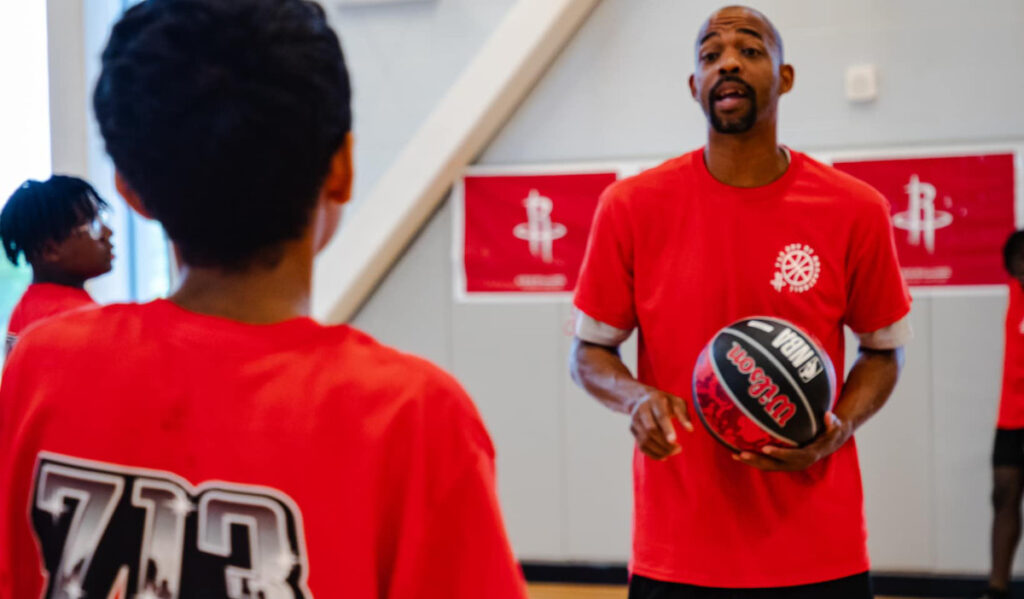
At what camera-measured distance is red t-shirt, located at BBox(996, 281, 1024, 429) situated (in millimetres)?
3666

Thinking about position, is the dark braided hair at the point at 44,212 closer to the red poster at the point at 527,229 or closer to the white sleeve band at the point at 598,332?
the white sleeve band at the point at 598,332

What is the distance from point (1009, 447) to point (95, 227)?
331cm

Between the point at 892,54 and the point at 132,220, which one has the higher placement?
the point at 892,54

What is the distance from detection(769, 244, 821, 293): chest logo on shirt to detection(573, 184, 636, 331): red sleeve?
0.26 meters

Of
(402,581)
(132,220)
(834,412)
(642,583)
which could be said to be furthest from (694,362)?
(132,220)

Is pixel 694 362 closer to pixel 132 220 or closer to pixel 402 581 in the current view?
pixel 402 581

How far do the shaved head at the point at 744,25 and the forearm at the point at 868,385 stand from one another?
60cm

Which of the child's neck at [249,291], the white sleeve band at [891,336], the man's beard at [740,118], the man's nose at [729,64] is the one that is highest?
the man's nose at [729,64]

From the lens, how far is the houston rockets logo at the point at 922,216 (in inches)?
163

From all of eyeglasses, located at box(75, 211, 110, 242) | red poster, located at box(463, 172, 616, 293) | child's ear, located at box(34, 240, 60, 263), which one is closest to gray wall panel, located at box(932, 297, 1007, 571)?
red poster, located at box(463, 172, 616, 293)

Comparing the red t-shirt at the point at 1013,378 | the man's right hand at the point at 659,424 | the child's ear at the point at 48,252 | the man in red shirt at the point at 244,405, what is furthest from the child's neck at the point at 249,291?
the red t-shirt at the point at 1013,378

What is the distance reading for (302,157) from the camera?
0.74 metres

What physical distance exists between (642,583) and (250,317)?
117 cm

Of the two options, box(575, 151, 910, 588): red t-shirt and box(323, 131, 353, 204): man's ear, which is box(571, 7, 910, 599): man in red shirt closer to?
box(575, 151, 910, 588): red t-shirt
